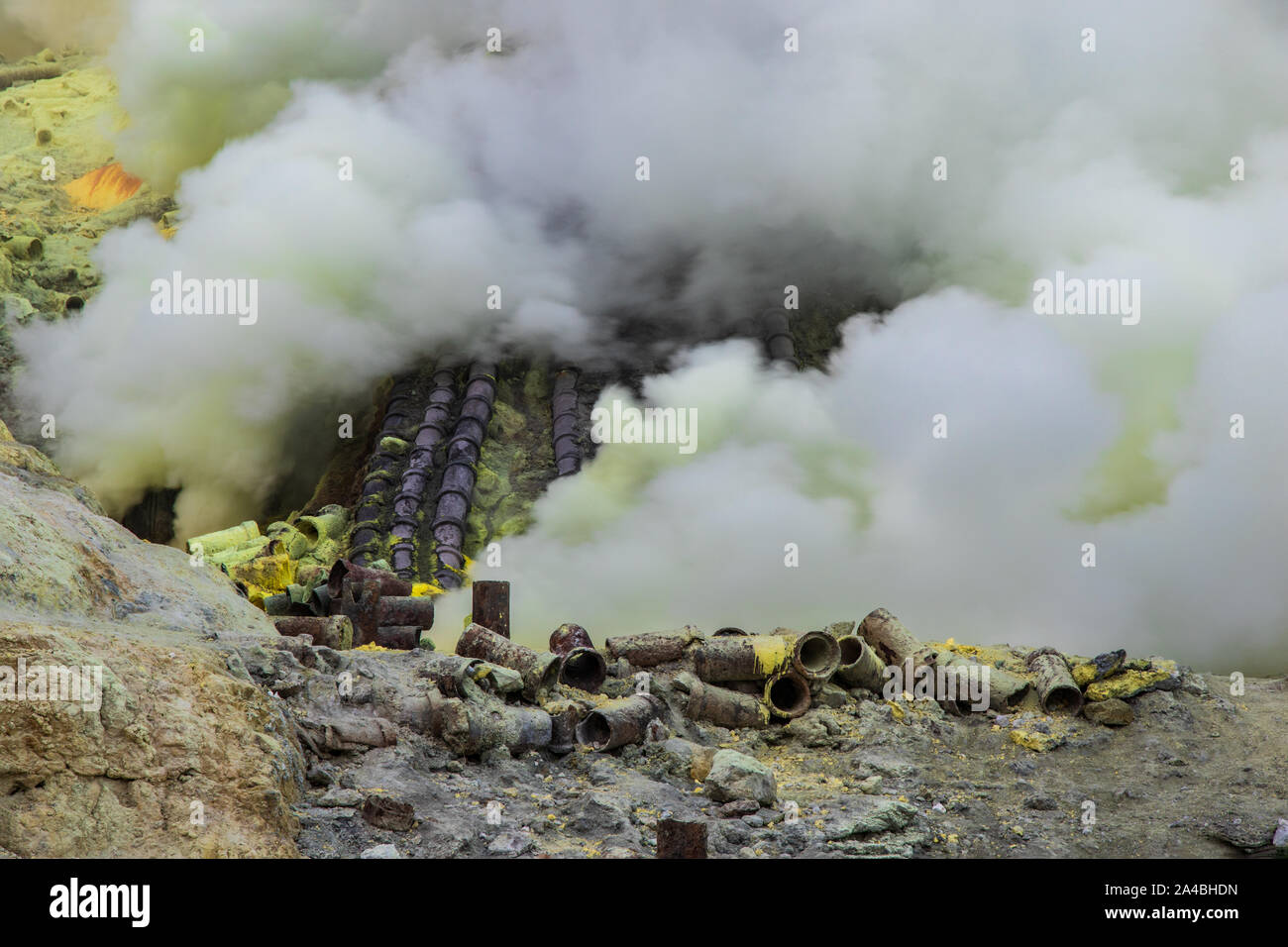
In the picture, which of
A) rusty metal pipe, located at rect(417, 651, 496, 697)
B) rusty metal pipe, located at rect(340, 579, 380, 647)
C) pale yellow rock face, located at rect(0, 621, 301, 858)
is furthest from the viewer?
rusty metal pipe, located at rect(340, 579, 380, 647)

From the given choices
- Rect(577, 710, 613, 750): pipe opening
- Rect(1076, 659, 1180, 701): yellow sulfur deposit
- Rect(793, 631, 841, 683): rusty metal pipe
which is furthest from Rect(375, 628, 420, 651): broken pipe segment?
Rect(1076, 659, 1180, 701): yellow sulfur deposit

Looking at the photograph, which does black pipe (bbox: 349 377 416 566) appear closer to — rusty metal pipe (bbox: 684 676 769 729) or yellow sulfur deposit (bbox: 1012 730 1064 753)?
rusty metal pipe (bbox: 684 676 769 729)

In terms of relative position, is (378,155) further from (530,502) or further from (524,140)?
(530,502)

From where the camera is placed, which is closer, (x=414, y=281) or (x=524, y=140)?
(x=414, y=281)

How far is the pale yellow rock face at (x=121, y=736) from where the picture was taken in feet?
14.3

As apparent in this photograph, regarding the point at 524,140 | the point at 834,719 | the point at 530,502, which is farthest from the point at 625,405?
the point at 834,719

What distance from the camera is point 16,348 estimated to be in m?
16.8

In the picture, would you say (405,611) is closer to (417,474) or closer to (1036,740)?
(1036,740)

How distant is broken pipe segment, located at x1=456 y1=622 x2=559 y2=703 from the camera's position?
26.9 ft

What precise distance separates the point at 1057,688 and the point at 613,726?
3.71 metres

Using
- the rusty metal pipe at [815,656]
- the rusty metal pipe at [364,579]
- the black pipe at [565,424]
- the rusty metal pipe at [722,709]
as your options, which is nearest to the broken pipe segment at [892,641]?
the rusty metal pipe at [815,656]

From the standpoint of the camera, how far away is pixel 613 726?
7.85 m

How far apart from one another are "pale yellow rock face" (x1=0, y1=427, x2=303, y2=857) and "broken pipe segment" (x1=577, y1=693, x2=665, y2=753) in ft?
8.52
